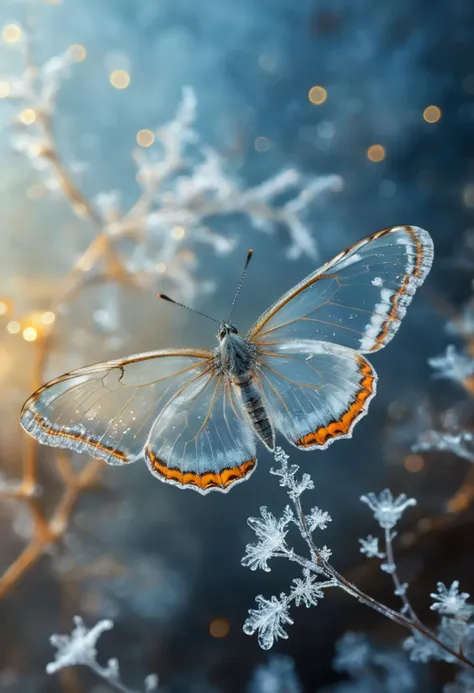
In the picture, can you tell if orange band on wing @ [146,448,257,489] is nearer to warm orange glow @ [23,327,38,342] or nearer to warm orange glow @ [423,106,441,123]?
warm orange glow @ [23,327,38,342]

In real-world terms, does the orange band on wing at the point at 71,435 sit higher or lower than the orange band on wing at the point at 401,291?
lower

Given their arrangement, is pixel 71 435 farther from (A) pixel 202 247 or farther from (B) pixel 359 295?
(A) pixel 202 247

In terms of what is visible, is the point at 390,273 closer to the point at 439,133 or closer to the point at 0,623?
the point at 439,133

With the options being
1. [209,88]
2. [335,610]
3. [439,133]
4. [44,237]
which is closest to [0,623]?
[335,610]

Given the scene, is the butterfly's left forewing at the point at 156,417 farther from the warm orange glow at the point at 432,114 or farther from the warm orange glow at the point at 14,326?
the warm orange glow at the point at 432,114

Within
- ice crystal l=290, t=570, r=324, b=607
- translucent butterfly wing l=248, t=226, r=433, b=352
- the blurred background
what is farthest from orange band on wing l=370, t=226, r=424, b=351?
the blurred background

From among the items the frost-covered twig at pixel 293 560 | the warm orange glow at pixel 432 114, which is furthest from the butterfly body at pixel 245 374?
the warm orange glow at pixel 432 114

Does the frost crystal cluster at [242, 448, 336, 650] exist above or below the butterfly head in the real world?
below

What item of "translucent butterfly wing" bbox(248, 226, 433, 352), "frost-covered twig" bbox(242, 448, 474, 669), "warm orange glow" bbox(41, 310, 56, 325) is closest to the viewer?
"frost-covered twig" bbox(242, 448, 474, 669)
